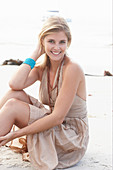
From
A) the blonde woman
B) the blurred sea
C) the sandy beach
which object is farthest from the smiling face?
the blurred sea

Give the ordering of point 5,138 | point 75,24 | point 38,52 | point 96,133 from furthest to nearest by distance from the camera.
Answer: point 75,24 < point 96,133 < point 38,52 < point 5,138

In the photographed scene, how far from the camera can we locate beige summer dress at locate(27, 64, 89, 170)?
2172mm

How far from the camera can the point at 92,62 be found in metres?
7.52

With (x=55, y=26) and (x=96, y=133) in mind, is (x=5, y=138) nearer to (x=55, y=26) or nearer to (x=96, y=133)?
(x=55, y=26)

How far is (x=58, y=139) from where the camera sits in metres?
2.24

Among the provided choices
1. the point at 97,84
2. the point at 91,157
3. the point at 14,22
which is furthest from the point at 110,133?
the point at 14,22

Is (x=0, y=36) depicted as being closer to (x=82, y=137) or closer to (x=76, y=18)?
(x=76, y=18)

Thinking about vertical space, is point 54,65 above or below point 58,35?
below

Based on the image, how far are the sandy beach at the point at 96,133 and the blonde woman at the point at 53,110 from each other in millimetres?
141

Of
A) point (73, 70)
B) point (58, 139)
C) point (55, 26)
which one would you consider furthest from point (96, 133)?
point (55, 26)

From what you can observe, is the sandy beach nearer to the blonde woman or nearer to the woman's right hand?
the blonde woman

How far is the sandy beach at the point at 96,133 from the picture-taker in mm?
2289

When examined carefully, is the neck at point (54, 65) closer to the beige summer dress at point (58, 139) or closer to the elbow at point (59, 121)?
the beige summer dress at point (58, 139)

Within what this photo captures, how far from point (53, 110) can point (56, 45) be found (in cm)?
48
